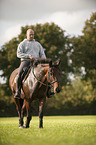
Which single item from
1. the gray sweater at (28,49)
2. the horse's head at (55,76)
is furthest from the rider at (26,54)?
the horse's head at (55,76)

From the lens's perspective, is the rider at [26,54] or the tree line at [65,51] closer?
the rider at [26,54]

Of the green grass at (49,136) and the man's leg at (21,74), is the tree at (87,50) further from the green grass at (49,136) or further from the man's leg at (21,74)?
the green grass at (49,136)

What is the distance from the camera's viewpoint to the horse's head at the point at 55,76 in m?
8.78

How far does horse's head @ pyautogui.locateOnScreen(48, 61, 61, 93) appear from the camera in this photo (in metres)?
8.78

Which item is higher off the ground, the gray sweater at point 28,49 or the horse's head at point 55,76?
the gray sweater at point 28,49

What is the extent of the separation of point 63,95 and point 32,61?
52.8 metres

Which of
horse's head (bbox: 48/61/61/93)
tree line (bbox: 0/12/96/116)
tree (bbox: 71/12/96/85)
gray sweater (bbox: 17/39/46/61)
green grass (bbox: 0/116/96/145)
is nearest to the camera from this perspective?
green grass (bbox: 0/116/96/145)

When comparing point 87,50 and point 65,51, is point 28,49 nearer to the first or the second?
point 87,50

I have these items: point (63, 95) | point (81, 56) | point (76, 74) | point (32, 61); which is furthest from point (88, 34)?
point (63, 95)

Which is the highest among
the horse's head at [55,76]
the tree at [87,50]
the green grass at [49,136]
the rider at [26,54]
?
the tree at [87,50]

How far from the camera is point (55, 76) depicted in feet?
29.2

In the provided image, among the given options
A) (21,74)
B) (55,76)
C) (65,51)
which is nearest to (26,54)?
(21,74)

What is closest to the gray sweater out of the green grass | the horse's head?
the horse's head

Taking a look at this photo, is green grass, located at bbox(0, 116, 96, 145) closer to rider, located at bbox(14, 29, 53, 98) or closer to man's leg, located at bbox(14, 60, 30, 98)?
man's leg, located at bbox(14, 60, 30, 98)
